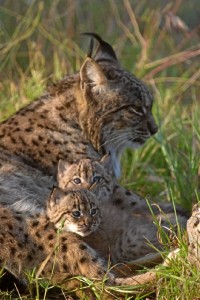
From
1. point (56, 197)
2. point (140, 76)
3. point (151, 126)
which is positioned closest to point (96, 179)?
point (56, 197)

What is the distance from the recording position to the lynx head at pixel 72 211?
5973mm

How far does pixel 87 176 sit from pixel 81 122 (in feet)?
2.94

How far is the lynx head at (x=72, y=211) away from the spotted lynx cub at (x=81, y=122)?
73 cm

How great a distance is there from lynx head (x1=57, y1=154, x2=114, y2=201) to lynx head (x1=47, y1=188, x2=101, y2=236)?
0.44 m

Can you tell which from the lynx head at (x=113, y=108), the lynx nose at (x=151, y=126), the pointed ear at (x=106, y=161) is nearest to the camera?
the pointed ear at (x=106, y=161)

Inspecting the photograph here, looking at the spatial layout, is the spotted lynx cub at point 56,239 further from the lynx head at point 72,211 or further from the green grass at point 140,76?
the green grass at point 140,76

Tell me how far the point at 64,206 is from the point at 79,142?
135 centimetres

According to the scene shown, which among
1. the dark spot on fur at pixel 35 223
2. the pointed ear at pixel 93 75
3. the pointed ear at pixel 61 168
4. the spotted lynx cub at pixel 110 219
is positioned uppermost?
the pointed ear at pixel 93 75

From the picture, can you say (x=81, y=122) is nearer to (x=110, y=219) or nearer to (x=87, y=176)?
(x=87, y=176)

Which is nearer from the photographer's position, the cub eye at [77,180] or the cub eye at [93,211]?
the cub eye at [93,211]

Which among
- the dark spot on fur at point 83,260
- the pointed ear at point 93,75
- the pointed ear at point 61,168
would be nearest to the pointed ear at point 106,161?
the pointed ear at point 61,168

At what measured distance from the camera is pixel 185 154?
7.95 m

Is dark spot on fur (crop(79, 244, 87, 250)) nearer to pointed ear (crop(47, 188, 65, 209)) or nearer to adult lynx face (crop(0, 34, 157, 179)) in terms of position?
pointed ear (crop(47, 188, 65, 209))

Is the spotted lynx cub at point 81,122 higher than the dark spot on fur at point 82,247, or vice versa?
the spotted lynx cub at point 81,122
